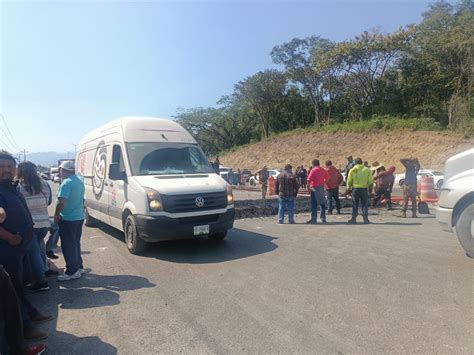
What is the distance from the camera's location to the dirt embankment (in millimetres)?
32969

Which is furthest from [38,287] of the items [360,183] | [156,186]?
[360,183]

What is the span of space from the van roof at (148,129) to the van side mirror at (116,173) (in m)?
0.69

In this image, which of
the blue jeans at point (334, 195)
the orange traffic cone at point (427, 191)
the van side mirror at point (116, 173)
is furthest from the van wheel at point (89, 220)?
the orange traffic cone at point (427, 191)

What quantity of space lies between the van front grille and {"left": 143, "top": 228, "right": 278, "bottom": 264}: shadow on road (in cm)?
87

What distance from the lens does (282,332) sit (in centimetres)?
405

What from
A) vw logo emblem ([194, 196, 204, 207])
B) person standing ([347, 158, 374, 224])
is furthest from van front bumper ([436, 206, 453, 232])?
vw logo emblem ([194, 196, 204, 207])

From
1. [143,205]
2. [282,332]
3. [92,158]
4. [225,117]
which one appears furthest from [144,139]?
[225,117]

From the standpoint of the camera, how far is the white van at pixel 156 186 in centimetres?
716

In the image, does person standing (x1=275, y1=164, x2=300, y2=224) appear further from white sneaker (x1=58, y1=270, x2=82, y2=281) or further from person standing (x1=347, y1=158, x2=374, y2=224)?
white sneaker (x1=58, y1=270, x2=82, y2=281)

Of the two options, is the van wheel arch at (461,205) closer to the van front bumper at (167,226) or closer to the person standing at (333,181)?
the van front bumper at (167,226)

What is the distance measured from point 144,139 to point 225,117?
5892 cm

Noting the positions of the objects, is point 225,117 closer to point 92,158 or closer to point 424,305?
point 92,158

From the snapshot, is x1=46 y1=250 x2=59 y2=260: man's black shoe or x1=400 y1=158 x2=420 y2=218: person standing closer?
x1=46 y1=250 x2=59 y2=260: man's black shoe

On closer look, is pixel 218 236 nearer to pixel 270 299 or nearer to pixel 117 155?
pixel 117 155
